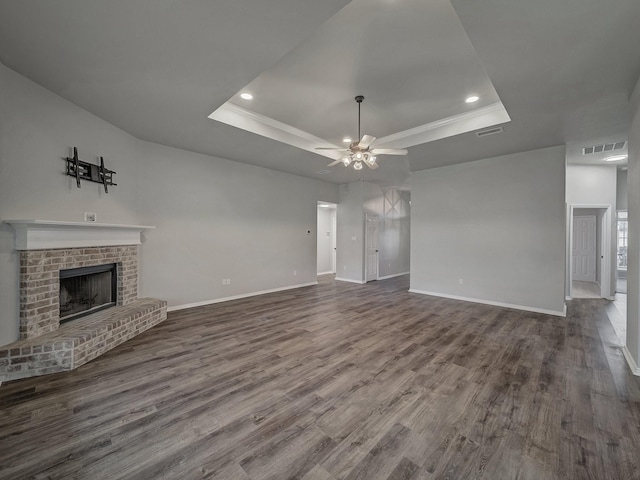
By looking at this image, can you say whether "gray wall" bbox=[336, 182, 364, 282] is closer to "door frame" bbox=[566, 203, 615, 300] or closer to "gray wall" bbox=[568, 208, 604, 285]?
"door frame" bbox=[566, 203, 615, 300]

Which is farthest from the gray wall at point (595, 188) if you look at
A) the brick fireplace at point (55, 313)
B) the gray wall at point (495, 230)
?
the brick fireplace at point (55, 313)

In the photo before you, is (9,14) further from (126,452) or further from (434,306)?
(434,306)

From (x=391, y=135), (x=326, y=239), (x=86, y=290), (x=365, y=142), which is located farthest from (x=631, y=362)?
(x=326, y=239)

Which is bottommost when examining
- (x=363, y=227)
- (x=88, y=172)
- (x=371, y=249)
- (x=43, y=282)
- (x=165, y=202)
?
(x=43, y=282)

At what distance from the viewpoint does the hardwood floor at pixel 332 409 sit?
1649mm

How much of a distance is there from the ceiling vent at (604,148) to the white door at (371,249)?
4855mm

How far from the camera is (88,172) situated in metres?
3.57

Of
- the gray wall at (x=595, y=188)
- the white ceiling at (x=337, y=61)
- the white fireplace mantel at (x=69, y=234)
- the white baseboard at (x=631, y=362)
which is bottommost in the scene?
the white baseboard at (x=631, y=362)

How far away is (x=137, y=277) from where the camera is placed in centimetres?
441

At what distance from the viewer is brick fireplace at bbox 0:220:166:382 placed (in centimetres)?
266

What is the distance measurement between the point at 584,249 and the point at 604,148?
169 inches

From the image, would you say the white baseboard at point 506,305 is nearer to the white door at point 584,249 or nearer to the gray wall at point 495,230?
the gray wall at point 495,230

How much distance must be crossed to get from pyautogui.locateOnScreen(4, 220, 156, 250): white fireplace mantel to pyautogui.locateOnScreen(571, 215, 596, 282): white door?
36.0 feet

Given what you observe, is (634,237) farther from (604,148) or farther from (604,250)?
(604,250)
